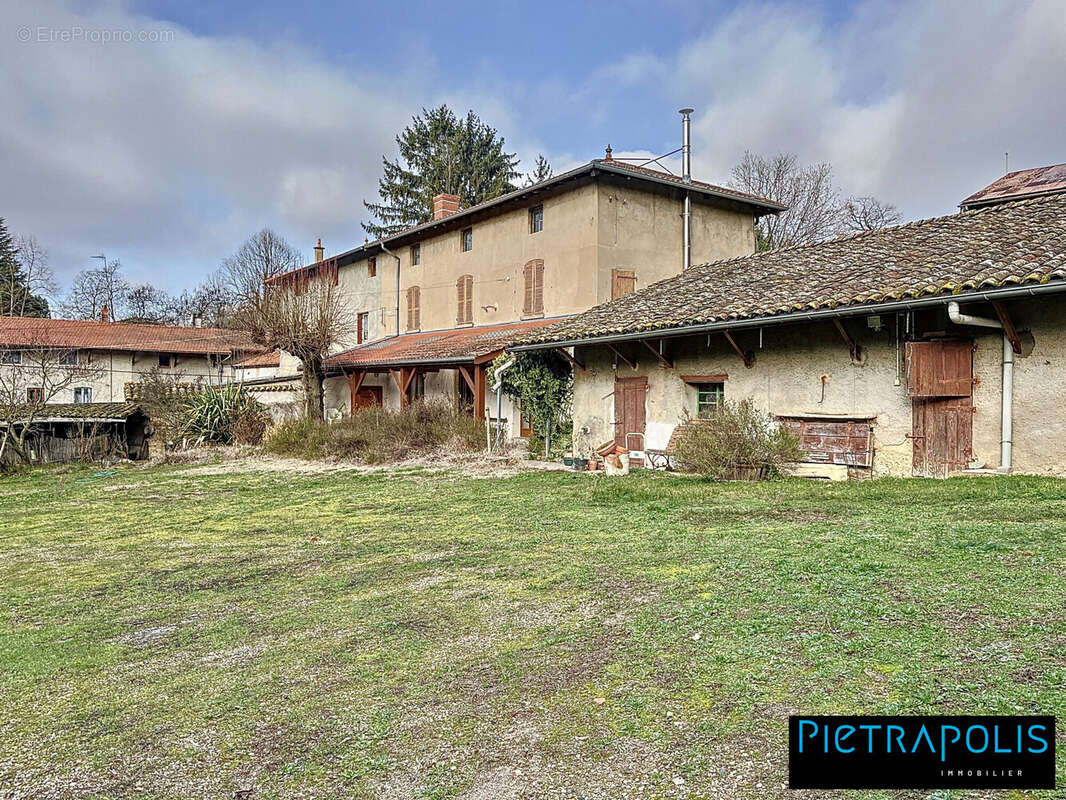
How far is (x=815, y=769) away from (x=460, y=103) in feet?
141

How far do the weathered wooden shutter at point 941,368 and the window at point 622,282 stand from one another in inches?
386

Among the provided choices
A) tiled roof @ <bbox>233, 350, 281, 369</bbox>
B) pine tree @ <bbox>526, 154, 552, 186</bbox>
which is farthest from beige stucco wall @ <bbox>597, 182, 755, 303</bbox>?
tiled roof @ <bbox>233, 350, 281, 369</bbox>

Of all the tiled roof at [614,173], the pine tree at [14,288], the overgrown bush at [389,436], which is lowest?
the overgrown bush at [389,436]

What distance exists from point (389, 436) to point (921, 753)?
14911mm

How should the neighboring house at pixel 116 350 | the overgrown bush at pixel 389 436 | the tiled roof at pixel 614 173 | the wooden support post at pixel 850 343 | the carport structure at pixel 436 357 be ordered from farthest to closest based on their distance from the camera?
the neighboring house at pixel 116 350 < the tiled roof at pixel 614 173 < the carport structure at pixel 436 357 < the overgrown bush at pixel 389 436 < the wooden support post at pixel 850 343

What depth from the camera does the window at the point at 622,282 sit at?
18234 mm

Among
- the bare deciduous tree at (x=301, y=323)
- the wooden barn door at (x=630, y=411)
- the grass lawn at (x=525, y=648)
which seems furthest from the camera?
the bare deciduous tree at (x=301, y=323)

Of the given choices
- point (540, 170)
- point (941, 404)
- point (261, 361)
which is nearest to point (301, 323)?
point (941, 404)

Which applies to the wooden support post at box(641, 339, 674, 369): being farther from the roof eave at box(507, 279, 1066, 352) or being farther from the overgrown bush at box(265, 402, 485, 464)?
the overgrown bush at box(265, 402, 485, 464)

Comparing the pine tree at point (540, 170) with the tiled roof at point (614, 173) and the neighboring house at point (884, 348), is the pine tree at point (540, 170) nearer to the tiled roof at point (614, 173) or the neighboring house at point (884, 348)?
the tiled roof at point (614, 173)

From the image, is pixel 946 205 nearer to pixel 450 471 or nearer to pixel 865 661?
A: pixel 450 471

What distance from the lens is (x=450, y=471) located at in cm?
1357

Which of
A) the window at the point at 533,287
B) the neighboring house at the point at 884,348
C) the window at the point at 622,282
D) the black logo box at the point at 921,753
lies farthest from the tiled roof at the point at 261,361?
the black logo box at the point at 921,753

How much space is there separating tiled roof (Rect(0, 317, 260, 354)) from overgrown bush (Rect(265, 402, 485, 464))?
57.3 feet
